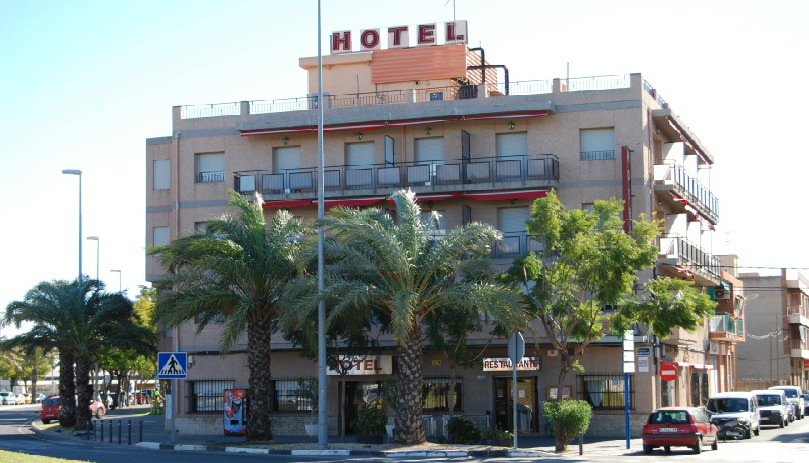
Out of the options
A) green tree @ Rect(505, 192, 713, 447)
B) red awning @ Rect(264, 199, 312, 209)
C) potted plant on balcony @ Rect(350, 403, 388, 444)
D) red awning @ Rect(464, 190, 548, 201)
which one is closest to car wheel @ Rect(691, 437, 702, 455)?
green tree @ Rect(505, 192, 713, 447)

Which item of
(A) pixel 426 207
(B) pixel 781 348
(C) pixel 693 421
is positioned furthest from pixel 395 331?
(B) pixel 781 348

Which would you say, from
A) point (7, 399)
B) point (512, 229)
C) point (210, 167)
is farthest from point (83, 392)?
point (7, 399)

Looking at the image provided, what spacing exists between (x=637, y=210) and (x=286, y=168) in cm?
1432

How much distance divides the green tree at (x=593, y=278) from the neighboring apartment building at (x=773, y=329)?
4718 centimetres

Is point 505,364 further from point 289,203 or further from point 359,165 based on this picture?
point 289,203

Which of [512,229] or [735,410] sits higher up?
[512,229]

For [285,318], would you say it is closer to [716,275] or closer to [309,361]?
[309,361]

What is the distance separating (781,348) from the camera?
76.5 meters

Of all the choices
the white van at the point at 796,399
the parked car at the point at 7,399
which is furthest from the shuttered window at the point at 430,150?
the parked car at the point at 7,399

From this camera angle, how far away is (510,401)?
37.3 m

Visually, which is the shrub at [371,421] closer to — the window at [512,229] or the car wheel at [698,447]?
the window at [512,229]

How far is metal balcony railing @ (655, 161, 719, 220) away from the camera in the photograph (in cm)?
3875

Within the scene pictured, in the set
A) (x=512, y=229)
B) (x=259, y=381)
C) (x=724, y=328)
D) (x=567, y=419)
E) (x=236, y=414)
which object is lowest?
(x=236, y=414)

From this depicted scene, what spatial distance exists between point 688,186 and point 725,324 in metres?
11.9
